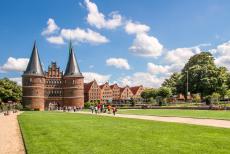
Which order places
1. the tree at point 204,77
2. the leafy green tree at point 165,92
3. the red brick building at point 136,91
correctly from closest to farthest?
the tree at point 204,77 < the leafy green tree at point 165,92 < the red brick building at point 136,91

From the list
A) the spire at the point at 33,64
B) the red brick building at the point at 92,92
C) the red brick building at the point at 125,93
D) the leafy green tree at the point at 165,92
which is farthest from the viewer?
the red brick building at the point at 125,93

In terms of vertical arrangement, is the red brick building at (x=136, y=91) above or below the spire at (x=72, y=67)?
below

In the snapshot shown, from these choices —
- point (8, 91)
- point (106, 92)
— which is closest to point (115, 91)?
point (106, 92)

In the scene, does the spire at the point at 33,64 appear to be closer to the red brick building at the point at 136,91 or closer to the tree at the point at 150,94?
the tree at the point at 150,94

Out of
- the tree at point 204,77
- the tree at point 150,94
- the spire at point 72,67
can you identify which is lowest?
the tree at point 150,94

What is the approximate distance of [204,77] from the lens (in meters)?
74.7

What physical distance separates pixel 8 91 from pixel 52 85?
14040mm

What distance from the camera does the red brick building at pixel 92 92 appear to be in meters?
120

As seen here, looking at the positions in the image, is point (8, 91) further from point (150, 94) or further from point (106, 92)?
point (106, 92)

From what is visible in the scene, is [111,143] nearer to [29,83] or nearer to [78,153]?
[78,153]

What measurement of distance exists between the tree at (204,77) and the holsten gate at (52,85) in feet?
94.4

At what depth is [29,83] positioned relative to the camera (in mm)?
88125

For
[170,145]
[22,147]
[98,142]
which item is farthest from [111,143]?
[22,147]

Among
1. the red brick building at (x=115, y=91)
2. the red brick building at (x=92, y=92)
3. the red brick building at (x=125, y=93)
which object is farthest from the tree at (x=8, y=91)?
the red brick building at (x=125, y=93)
